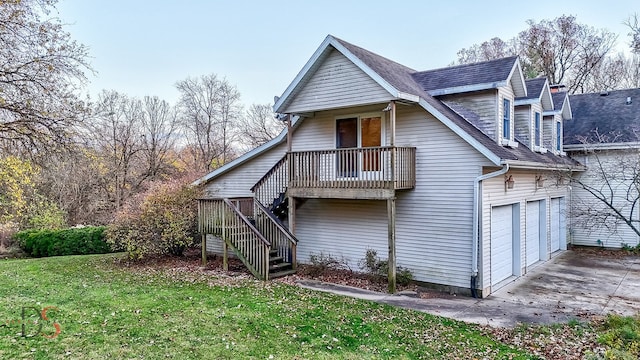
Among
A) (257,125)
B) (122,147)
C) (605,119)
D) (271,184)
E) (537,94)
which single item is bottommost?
(271,184)

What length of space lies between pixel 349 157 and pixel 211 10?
14322 millimetres

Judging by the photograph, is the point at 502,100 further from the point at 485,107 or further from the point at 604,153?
the point at 604,153

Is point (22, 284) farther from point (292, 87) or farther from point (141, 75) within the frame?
point (141, 75)

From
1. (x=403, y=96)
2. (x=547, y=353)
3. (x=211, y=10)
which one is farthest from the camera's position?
(x=211, y=10)

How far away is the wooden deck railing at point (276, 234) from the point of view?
476 inches

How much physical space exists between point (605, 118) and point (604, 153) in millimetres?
2096

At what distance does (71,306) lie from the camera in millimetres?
8016

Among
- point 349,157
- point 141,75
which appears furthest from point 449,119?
point 141,75

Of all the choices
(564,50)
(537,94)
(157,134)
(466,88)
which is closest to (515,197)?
(466,88)

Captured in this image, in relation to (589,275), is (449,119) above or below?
above

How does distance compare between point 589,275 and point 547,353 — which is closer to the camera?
point 547,353

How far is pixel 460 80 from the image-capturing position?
12148 mm

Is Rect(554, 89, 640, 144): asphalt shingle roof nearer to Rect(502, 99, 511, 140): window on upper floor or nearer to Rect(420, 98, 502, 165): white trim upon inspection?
Rect(502, 99, 511, 140): window on upper floor

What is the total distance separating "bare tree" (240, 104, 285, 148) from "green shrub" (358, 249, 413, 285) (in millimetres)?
23017
